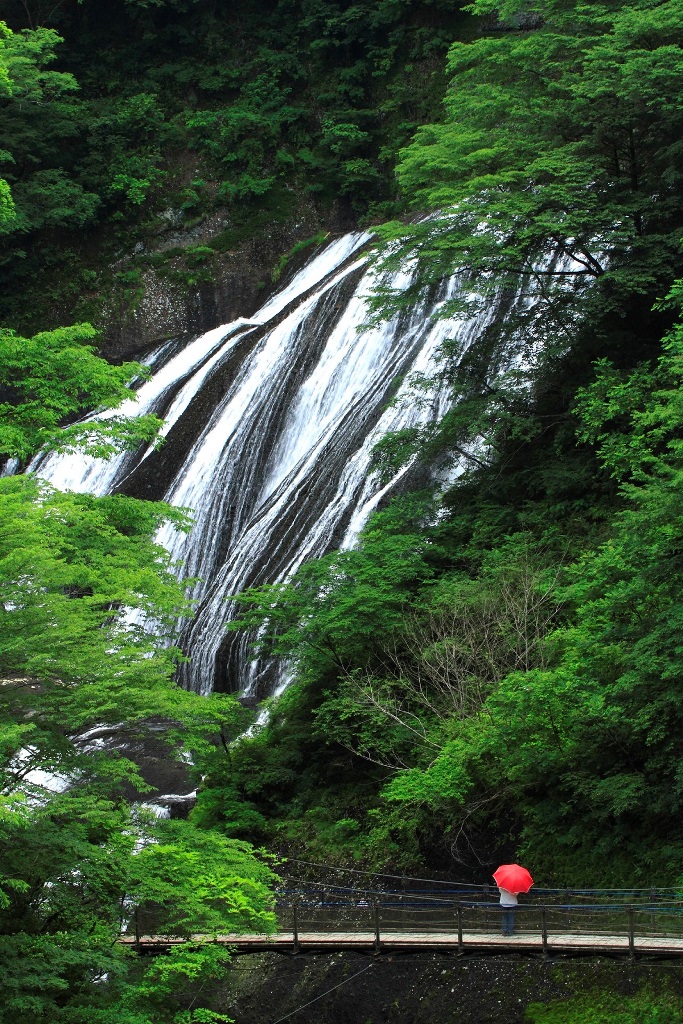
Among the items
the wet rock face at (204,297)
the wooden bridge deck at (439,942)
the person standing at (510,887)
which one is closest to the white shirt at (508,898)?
the person standing at (510,887)

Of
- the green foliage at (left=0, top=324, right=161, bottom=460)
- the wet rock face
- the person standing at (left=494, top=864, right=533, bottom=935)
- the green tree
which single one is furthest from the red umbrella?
the wet rock face

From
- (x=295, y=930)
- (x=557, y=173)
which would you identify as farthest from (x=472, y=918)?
(x=557, y=173)

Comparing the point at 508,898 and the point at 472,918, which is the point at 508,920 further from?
the point at 472,918

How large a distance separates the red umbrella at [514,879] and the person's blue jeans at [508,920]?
0.21m

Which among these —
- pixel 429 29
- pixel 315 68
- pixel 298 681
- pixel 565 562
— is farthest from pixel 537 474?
pixel 315 68

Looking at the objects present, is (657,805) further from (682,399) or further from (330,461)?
(330,461)

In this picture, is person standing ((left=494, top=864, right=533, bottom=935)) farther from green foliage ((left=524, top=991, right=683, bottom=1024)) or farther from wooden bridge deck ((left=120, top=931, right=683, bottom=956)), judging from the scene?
green foliage ((left=524, top=991, right=683, bottom=1024))

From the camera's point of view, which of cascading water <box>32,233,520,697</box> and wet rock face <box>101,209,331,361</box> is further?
wet rock face <box>101,209,331,361</box>

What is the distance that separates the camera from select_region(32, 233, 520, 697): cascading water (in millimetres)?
19094

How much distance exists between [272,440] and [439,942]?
1376 cm

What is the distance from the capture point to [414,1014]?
10.5m

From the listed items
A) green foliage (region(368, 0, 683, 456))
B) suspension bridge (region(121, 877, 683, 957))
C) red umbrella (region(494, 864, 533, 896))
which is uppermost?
green foliage (region(368, 0, 683, 456))

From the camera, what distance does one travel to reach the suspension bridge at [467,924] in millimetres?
9820

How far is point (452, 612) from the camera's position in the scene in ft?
47.6
